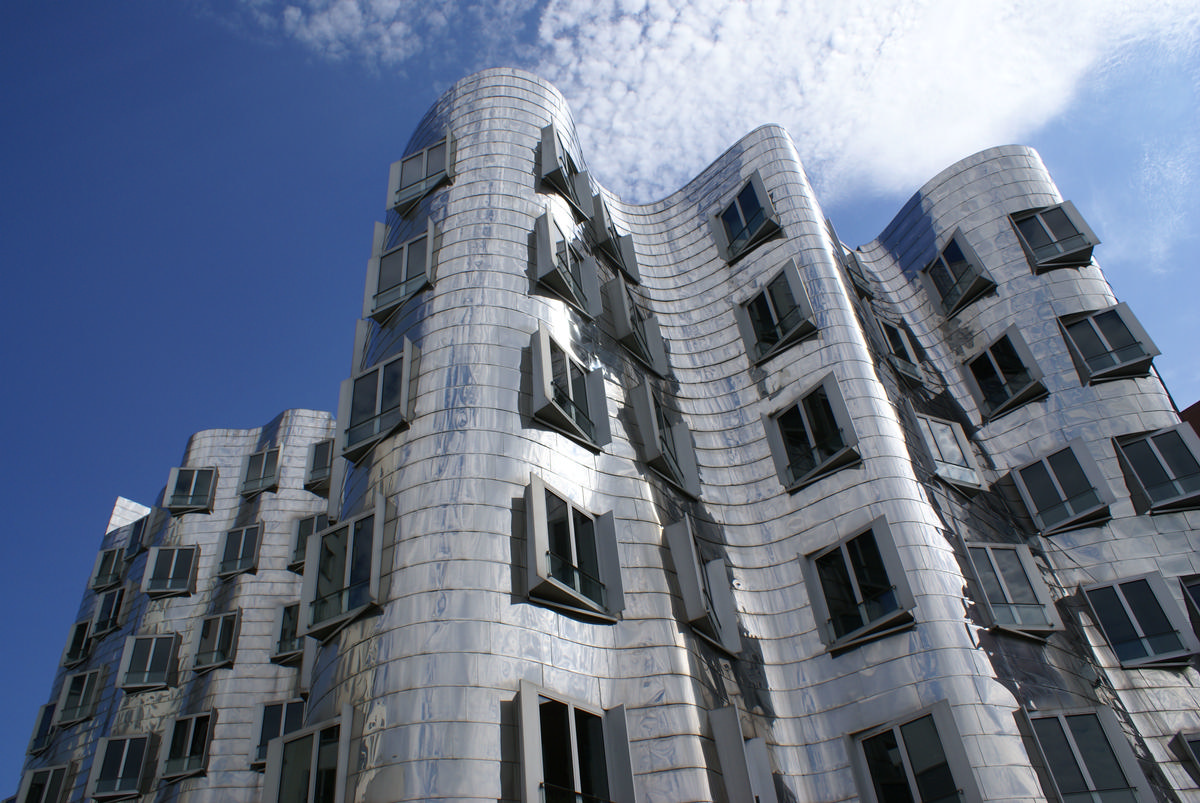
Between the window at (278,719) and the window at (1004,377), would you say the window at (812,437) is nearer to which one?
the window at (1004,377)

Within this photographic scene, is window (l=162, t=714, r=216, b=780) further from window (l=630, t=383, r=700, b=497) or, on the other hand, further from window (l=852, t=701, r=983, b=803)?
window (l=852, t=701, r=983, b=803)

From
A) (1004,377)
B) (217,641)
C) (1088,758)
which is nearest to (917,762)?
(1088,758)

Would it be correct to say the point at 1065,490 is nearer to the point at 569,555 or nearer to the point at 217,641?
the point at 569,555

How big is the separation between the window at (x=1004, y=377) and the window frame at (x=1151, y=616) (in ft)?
24.4

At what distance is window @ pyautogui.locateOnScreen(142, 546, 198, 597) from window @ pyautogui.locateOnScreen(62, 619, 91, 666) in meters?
8.93

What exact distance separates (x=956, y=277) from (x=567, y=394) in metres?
20.9

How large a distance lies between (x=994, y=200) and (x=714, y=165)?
1250cm

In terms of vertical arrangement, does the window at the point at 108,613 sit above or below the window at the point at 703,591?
above

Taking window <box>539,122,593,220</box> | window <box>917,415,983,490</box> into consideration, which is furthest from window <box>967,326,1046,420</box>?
window <box>539,122,593,220</box>

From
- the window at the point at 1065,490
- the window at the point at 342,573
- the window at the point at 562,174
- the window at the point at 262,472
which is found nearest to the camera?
the window at the point at 342,573

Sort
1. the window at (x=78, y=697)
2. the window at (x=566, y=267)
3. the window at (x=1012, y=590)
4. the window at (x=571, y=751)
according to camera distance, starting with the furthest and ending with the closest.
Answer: the window at (x=78, y=697)
the window at (x=566, y=267)
the window at (x=1012, y=590)
the window at (x=571, y=751)

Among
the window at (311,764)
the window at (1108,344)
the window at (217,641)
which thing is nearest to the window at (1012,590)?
the window at (1108,344)

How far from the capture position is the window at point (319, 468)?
36.3 m

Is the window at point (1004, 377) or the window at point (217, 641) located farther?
the window at point (217, 641)
